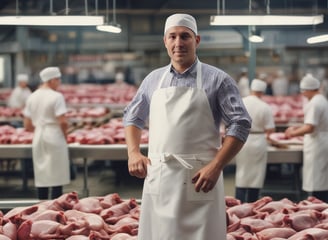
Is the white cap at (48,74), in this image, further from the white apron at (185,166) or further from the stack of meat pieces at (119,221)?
the white apron at (185,166)

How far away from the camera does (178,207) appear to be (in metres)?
2.41

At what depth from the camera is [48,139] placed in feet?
20.9

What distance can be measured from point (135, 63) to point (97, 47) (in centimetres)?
124

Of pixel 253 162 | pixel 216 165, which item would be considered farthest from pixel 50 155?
pixel 216 165

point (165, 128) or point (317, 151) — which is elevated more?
point (165, 128)

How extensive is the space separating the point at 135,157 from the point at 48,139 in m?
4.03

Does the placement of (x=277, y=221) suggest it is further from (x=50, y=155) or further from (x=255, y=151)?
(x=50, y=155)

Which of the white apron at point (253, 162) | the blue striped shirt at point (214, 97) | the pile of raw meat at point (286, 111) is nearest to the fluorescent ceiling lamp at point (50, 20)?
the white apron at point (253, 162)

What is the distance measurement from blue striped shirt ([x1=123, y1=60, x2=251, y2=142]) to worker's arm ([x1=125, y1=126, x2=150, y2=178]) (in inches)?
1.4

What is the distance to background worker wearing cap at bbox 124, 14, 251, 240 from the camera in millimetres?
2378

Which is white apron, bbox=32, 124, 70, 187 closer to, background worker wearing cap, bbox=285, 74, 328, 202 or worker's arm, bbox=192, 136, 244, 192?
background worker wearing cap, bbox=285, 74, 328, 202

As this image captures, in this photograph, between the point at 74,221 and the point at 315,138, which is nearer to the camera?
the point at 74,221

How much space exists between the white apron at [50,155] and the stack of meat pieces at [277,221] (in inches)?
122

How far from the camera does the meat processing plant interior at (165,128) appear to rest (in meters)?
2.42
